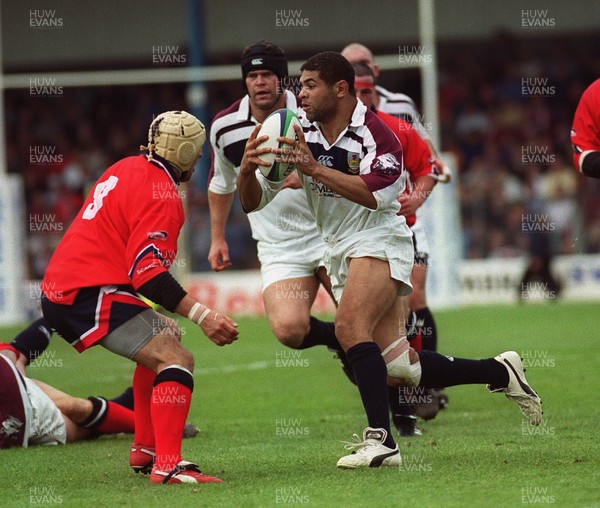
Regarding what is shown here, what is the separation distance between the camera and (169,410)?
18.4 feet

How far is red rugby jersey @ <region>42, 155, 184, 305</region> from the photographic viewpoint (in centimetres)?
560

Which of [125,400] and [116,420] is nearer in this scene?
[116,420]

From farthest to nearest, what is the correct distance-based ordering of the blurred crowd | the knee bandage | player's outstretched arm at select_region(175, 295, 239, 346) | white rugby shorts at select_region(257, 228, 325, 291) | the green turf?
the blurred crowd
white rugby shorts at select_region(257, 228, 325, 291)
the knee bandage
player's outstretched arm at select_region(175, 295, 239, 346)
the green turf

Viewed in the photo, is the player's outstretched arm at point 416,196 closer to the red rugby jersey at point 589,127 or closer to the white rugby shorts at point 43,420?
the red rugby jersey at point 589,127

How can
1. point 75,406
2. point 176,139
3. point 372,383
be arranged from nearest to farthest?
point 176,139, point 372,383, point 75,406

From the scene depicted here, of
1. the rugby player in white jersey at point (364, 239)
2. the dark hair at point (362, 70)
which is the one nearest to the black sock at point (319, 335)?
the rugby player in white jersey at point (364, 239)

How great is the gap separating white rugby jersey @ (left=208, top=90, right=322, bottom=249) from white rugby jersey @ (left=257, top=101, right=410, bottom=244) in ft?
4.76

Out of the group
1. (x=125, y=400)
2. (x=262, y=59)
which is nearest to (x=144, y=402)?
(x=125, y=400)

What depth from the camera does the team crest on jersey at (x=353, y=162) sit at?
6195mm

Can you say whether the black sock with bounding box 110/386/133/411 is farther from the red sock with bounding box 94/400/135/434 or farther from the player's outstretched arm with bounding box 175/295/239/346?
the player's outstretched arm with bounding box 175/295/239/346

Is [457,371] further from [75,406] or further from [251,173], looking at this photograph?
[75,406]

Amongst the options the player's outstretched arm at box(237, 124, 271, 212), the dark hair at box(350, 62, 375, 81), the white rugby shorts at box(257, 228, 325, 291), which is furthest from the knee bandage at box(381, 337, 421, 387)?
the dark hair at box(350, 62, 375, 81)

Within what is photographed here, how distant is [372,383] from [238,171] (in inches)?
93.4

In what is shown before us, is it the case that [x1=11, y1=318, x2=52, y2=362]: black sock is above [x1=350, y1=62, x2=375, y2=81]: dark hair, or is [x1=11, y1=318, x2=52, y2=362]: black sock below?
below
